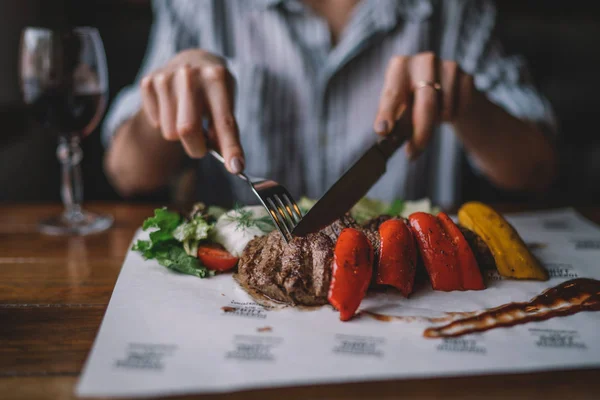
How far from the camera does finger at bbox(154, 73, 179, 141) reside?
1467mm

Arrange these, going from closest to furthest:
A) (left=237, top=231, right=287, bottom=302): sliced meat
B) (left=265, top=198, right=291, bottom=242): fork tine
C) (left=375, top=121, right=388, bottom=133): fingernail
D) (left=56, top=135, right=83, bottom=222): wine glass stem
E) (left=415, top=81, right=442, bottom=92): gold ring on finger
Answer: (left=237, top=231, right=287, bottom=302): sliced meat
(left=265, top=198, right=291, bottom=242): fork tine
(left=375, top=121, right=388, bottom=133): fingernail
(left=415, top=81, right=442, bottom=92): gold ring on finger
(left=56, top=135, right=83, bottom=222): wine glass stem

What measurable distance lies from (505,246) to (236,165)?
0.69m

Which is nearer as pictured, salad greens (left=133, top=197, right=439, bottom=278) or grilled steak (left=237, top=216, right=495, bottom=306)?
grilled steak (left=237, top=216, right=495, bottom=306)

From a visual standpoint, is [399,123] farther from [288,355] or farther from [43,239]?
[43,239]

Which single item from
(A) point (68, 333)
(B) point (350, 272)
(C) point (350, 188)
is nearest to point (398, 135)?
(C) point (350, 188)

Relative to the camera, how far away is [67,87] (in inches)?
60.4

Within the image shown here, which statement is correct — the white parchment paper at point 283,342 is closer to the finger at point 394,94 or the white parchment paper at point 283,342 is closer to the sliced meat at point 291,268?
the sliced meat at point 291,268

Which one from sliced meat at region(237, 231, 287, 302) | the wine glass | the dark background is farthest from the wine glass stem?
the dark background

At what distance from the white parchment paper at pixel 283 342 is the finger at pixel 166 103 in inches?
18.5

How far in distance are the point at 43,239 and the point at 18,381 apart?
0.82m

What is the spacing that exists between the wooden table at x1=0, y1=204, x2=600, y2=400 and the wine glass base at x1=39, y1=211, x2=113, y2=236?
0.15 feet

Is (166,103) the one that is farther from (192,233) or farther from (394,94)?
(394,94)

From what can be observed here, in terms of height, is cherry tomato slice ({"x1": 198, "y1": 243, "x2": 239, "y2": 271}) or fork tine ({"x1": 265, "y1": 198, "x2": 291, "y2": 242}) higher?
fork tine ({"x1": 265, "y1": 198, "x2": 291, "y2": 242})

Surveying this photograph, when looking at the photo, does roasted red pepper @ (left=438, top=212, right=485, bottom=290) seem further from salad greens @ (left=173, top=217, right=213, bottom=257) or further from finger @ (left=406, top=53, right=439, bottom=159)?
salad greens @ (left=173, top=217, right=213, bottom=257)
